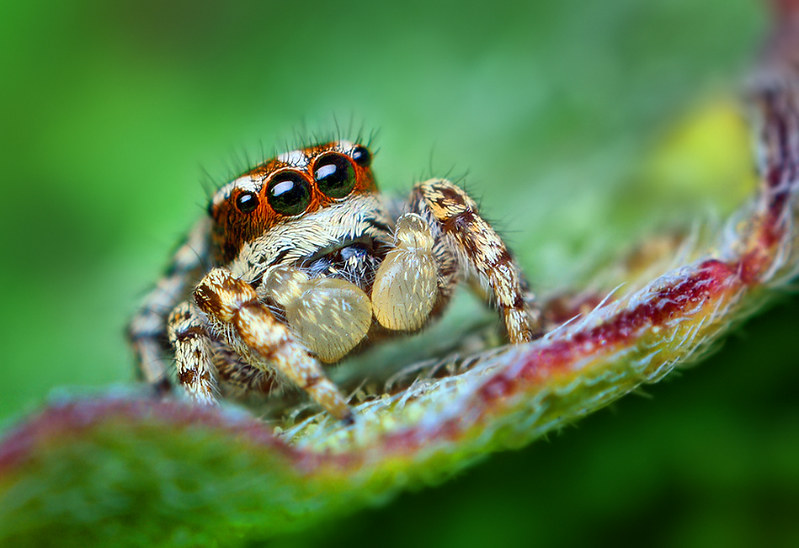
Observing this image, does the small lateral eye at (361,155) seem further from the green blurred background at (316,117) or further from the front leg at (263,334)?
the green blurred background at (316,117)

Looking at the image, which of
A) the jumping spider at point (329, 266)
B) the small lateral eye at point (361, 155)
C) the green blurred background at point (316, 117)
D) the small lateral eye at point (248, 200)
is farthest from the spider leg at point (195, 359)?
the green blurred background at point (316, 117)

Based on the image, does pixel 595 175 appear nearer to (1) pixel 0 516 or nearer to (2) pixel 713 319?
(2) pixel 713 319

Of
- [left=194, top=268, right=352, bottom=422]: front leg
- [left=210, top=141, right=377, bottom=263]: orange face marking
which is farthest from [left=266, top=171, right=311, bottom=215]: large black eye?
[left=194, top=268, right=352, bottom=422]: front leg

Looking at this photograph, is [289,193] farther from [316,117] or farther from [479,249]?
[316,117]

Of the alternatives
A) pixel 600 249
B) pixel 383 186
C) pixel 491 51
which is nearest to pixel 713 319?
pixel 600 249

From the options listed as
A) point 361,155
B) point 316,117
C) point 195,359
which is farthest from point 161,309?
point 316,117
